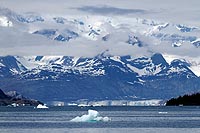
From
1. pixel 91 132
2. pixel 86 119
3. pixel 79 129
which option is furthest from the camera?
pixel 86 119

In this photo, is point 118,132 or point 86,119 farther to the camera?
point 86,119

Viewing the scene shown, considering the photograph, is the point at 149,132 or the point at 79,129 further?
→ the point at 79,129

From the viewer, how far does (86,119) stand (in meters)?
194

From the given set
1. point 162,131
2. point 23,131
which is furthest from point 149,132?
point 23,131

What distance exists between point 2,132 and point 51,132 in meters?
10.4

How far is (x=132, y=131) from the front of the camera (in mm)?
154750

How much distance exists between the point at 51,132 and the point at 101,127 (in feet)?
61.7

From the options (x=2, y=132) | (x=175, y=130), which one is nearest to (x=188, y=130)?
(x=175, y=130)

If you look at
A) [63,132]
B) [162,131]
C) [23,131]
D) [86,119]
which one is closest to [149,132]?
[162,131]

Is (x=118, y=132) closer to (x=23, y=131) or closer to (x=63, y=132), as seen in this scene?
(x=63, y=132)

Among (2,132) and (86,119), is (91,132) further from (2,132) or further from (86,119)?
(86,119)

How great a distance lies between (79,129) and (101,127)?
26.0 ft

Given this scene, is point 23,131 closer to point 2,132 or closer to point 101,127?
point 2,132

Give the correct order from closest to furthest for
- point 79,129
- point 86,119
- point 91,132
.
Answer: point 91,132 → point 79,129 → point 86,119
